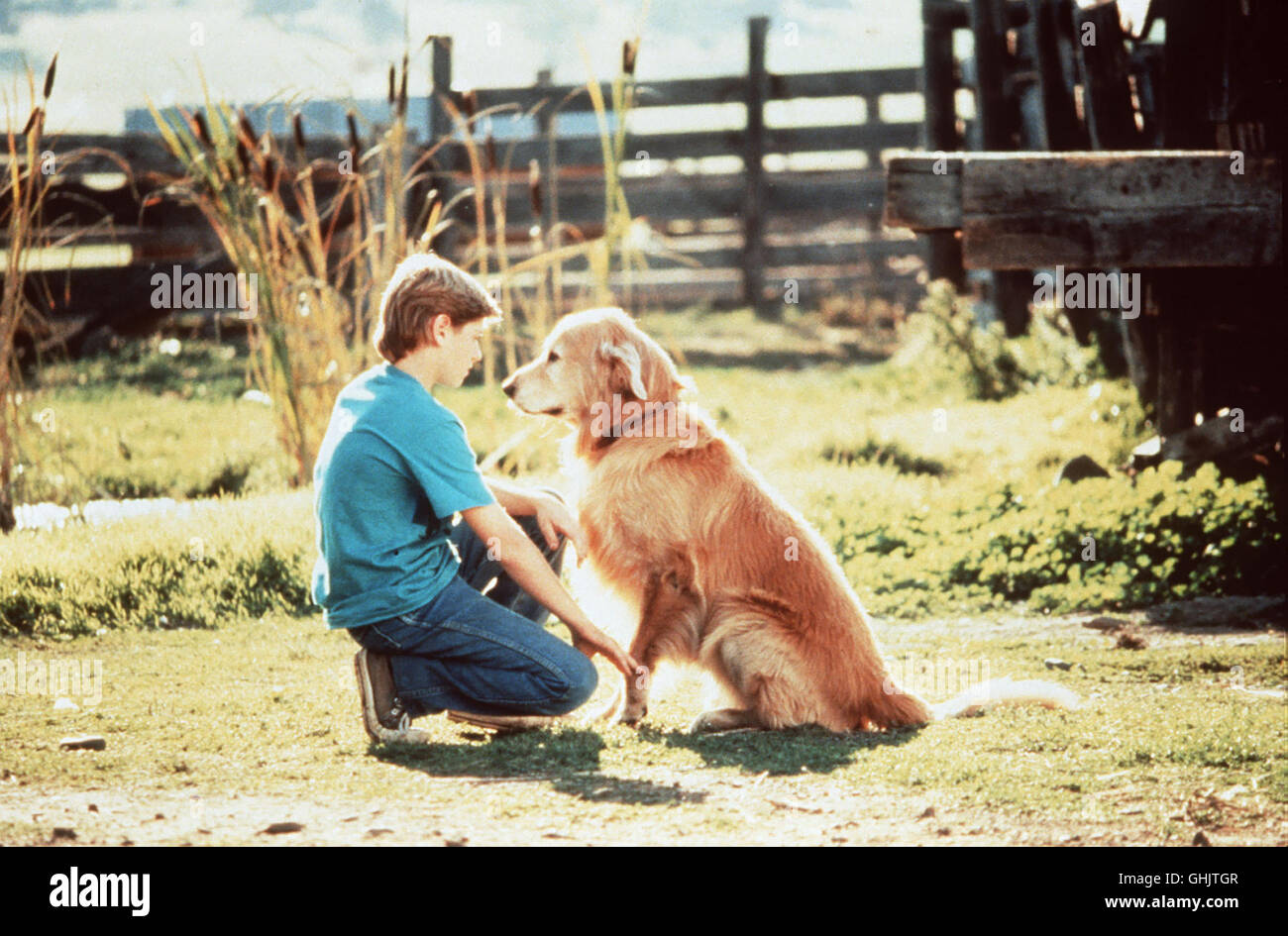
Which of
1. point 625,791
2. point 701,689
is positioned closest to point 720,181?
point 701,689

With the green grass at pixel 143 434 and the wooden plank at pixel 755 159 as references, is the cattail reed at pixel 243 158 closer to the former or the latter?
the green grass at pixel 143 434

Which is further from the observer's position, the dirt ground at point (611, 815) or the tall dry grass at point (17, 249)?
the tall dry grass at point (17, 249)

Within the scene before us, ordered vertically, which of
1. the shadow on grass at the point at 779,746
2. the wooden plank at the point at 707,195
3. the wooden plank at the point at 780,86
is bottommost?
the shadow on grass at the point at 779,746

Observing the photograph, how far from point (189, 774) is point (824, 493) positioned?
4.52 metres

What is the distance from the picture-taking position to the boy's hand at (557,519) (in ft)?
14.1

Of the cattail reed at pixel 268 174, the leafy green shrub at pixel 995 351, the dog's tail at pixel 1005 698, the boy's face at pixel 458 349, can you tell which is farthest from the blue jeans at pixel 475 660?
the leafy green shrub at pixel 995 351

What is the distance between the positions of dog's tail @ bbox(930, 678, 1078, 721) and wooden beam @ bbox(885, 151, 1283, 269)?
6.38ft

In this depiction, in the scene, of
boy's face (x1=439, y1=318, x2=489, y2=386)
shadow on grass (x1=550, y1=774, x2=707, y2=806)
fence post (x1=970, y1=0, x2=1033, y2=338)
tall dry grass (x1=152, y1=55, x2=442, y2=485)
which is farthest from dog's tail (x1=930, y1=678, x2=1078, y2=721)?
fence post (x1=970, y1=0, x2=1033, y2=338)

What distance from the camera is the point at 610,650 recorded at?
13.4 feet

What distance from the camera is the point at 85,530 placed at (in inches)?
246

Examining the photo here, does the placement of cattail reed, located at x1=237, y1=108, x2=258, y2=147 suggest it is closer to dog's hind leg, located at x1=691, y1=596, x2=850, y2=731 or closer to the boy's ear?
the boy's ear

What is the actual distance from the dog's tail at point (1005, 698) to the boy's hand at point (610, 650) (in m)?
0.98

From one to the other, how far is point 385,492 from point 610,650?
2.61ft
